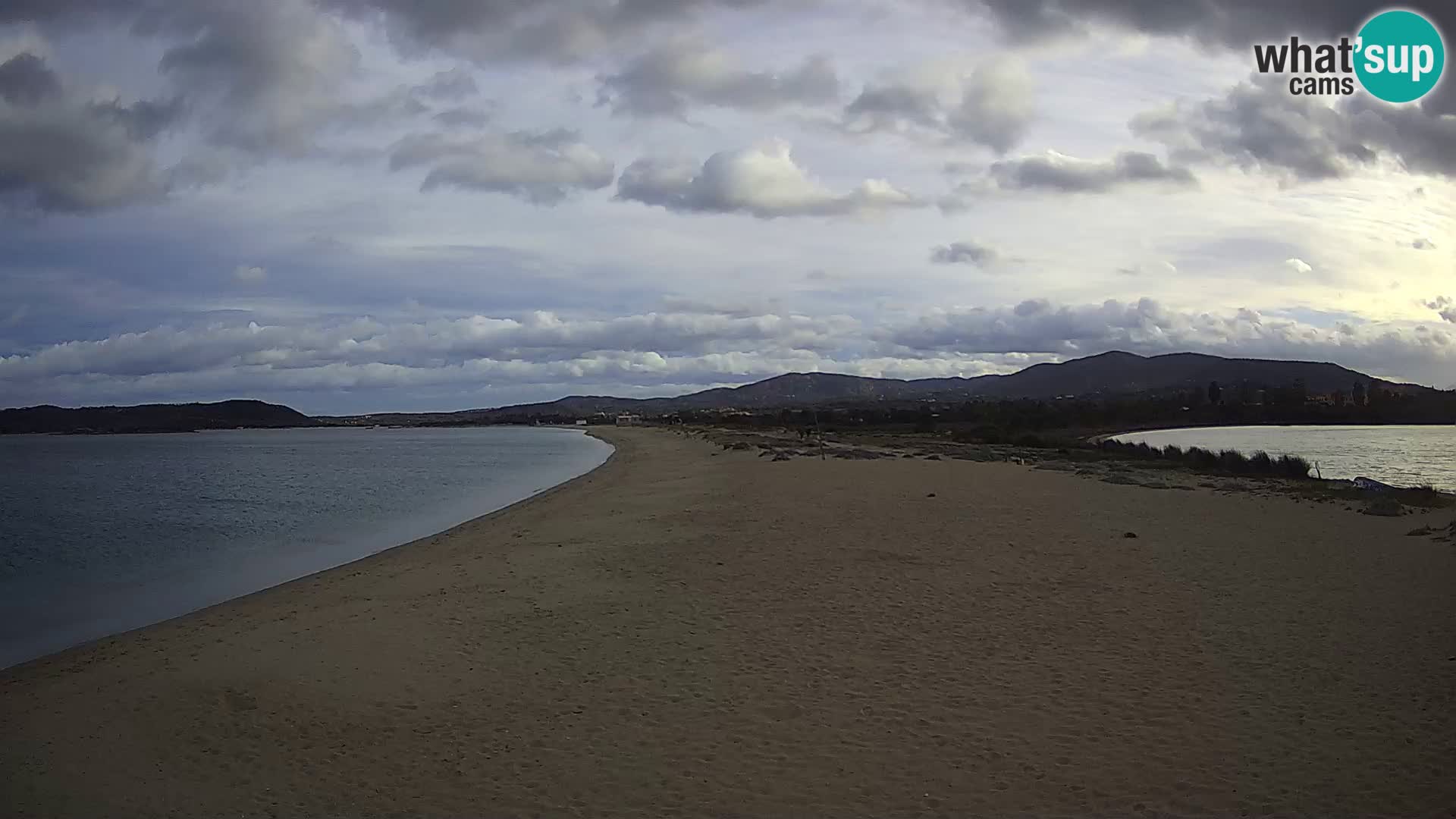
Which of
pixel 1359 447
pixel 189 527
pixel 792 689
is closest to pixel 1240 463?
pixel 792 689

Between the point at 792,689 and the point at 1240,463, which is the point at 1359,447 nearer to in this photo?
the point at 1240,463

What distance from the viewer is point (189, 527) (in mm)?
23250

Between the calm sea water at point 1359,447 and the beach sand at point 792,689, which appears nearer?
the beach sand at point 792,689

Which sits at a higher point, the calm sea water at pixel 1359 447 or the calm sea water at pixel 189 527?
the calm sea water at pixel 1359 447

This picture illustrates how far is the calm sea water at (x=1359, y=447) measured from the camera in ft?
110

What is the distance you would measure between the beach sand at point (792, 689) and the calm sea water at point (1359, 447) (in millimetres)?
23562

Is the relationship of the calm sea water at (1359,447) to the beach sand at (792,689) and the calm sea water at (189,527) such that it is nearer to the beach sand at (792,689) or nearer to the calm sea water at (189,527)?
the beach sand at (792,689)

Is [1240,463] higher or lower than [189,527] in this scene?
higher

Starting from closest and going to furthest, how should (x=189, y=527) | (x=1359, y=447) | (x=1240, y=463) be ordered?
(x=189, y=527) < (x=1240, y=463) < (x=1359, y=447)

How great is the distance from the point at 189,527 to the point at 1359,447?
57.7 m

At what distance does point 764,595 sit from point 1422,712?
19.9ft

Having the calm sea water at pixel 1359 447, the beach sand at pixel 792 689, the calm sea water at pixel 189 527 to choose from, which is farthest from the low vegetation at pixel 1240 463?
the calm sea water at pixel 189 527

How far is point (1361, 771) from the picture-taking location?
5.25 m

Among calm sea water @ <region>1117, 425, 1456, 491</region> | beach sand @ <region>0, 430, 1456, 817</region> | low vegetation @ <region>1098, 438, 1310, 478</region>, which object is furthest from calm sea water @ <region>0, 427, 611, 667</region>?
calm sea water @ <region>1117, 425, 1456, 491</region>
